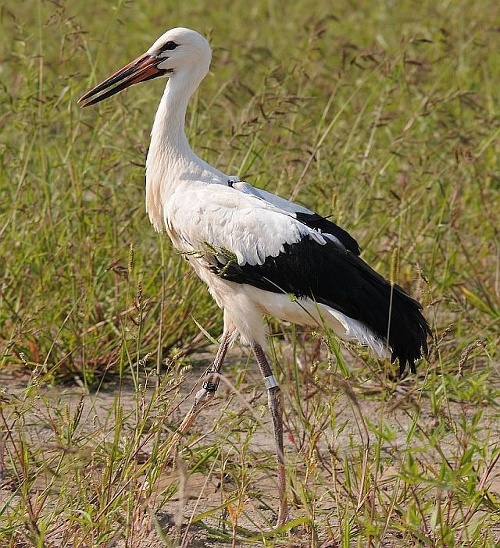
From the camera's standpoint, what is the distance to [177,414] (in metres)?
5.04

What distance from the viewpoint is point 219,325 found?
5.72 m

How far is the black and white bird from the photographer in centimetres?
451

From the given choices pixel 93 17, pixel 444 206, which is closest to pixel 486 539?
pixel 444 206

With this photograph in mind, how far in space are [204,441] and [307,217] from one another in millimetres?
1007

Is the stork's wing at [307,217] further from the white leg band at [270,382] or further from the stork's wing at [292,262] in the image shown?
the white leg band at [270,382]

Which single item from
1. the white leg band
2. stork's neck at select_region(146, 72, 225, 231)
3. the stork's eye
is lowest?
the white leg band

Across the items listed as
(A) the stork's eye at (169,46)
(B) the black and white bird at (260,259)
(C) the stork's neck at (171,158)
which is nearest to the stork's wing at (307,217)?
(B) the black and white bird at (260,259)

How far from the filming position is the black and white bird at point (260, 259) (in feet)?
14.8

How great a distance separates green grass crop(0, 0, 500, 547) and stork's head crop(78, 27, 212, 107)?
0.42 m

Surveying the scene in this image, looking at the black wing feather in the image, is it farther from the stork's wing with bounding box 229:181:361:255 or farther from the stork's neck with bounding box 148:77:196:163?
the stork's neck with bounding box 148:77:196:163

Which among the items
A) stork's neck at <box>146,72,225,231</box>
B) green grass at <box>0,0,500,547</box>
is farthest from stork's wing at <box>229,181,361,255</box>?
green grass at <box>0,0,500,547</box>

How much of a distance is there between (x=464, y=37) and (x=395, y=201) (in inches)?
130

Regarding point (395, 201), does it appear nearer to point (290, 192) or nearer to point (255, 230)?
point (290, 192)

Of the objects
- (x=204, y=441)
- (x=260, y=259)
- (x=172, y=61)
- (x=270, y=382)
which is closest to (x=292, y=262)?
(x=260, y=259)
